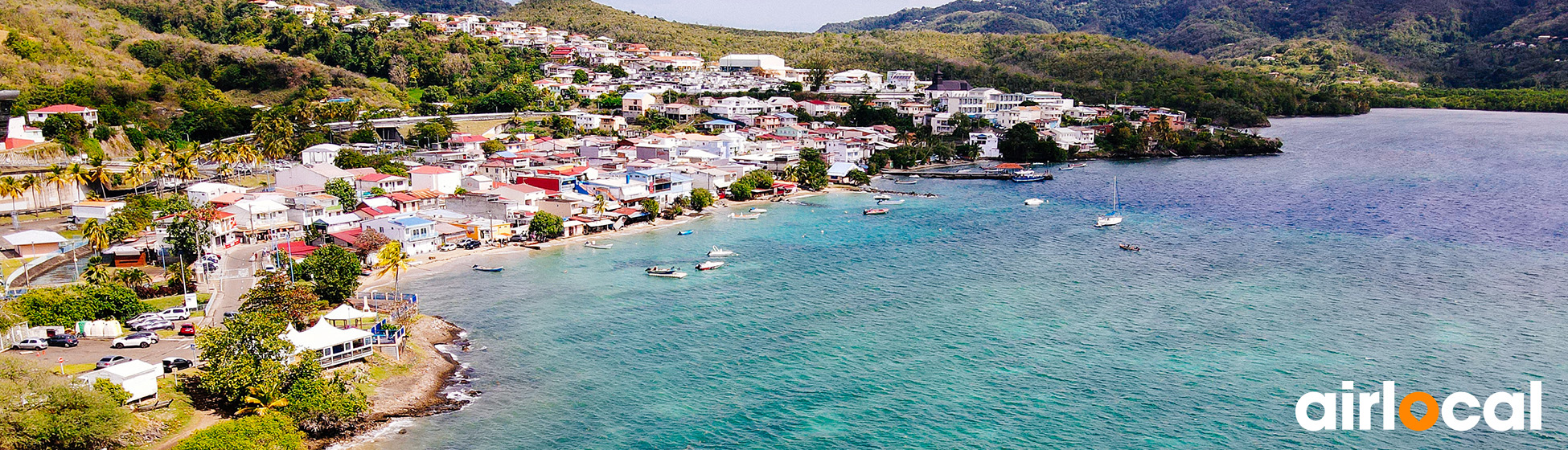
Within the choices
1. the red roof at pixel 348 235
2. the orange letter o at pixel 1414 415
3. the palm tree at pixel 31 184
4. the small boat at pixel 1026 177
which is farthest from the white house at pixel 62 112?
the orange letter o at pixel 1414 415

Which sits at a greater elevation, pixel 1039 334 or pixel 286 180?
pixel 286 180

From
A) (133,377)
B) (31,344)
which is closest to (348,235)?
(31,344)

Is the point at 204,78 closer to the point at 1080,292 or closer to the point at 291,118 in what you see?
the point at 291,118

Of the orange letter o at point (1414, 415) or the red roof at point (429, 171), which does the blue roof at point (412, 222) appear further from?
the orange letter o at point (1414, 415)

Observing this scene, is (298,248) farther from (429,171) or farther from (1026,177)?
(1026,177)

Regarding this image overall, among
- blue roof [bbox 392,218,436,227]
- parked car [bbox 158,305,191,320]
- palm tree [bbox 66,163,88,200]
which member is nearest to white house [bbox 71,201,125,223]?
palm tree [bbox 66,163,88,200]

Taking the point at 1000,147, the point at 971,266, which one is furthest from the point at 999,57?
the point at 971,266
